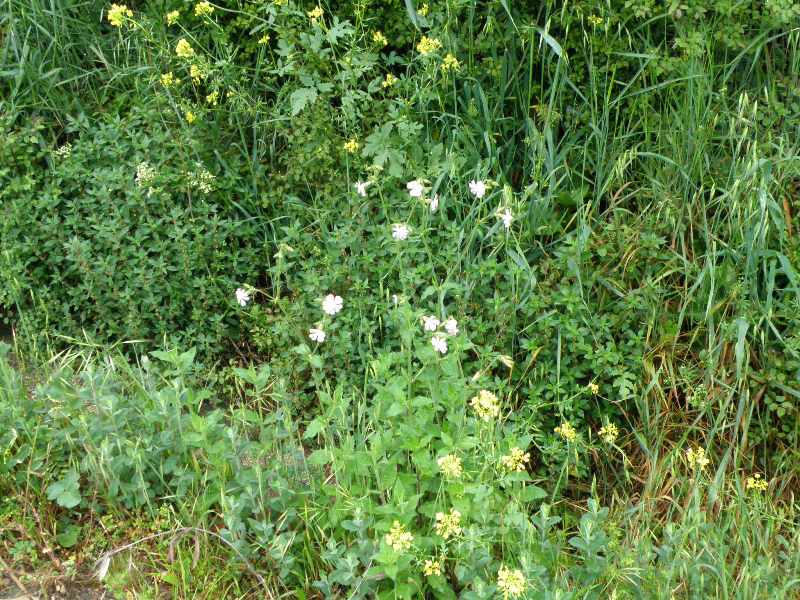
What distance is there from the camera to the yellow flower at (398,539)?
2303 mm

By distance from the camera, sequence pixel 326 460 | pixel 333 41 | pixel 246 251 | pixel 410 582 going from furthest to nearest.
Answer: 1. pixel 246 251
2. pixel 333 41
3. pixel 326 460
4. pixel 410 582

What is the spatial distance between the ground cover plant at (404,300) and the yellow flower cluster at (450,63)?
0.6 inches

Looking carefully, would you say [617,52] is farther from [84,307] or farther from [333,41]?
[84,307]

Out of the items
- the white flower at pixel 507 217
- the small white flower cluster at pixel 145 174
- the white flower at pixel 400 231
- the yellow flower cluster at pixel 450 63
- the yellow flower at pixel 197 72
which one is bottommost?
the small white flower cluster at pixel 145 174

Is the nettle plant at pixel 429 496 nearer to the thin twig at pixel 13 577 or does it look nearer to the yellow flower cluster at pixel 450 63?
the thin twig at pixel 13 577

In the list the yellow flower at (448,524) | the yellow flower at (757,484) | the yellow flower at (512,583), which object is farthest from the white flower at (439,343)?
the yellow flower at (757,484)

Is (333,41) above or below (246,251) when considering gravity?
above

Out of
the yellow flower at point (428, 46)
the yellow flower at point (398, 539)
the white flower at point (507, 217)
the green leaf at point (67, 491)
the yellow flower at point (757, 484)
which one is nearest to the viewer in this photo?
the yellow flower at point (398, 539)

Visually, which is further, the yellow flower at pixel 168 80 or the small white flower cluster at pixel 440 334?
the yellow flower at pixel 168 80

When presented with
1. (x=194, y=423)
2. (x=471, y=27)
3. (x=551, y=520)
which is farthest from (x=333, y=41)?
(x=551, y=520)

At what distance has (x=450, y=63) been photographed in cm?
372

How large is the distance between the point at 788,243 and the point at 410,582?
196 centimetres

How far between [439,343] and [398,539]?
0.64m

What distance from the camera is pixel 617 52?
3.78 metres
